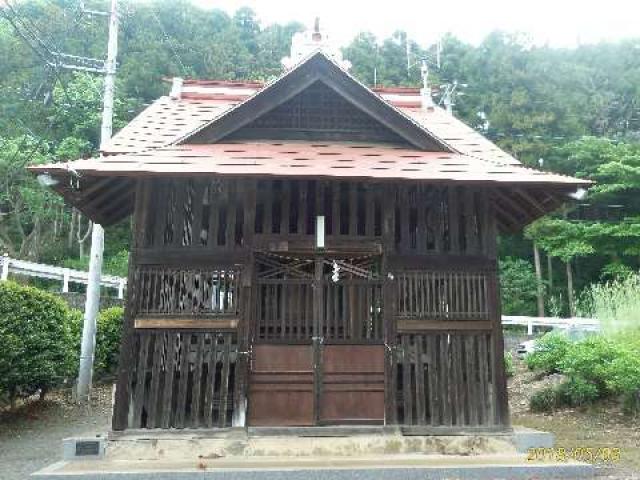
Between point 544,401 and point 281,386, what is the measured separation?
6767 millimetres

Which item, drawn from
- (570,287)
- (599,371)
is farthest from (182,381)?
(570,287)

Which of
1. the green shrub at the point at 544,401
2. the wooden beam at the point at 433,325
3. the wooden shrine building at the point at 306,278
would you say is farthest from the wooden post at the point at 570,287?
the wooden beam at the point at 433,325

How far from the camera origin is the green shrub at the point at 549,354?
489 inches

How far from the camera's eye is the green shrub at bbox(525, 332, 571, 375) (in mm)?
12414

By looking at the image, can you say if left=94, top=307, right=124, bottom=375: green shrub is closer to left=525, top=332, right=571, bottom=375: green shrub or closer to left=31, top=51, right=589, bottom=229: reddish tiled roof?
left=31, top=51, right=589, bottom=229: reddish tiled roof

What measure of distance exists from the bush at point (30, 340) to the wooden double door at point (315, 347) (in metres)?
5.01

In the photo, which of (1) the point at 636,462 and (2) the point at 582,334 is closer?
(1) the point at 636,462

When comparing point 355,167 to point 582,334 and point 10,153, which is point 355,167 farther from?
point 10,153

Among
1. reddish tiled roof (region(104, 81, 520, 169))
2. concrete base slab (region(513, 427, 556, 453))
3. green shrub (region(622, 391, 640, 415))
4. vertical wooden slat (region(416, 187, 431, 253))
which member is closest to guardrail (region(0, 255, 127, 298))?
reddish tiled roof (region(104, 81, 520, 169))

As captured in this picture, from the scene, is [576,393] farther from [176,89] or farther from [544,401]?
[176,89]

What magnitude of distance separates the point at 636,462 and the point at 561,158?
24.3 metres

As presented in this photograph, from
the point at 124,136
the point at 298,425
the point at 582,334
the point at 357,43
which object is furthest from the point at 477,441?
the point at 357,43

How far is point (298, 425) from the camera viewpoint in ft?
23.5

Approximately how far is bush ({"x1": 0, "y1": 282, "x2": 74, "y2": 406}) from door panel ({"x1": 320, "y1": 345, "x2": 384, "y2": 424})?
5.76 m
